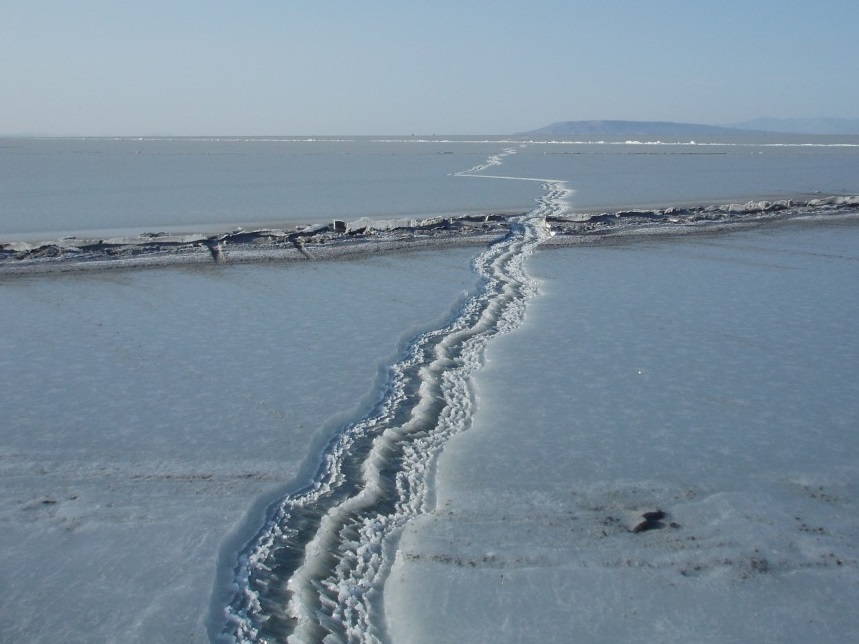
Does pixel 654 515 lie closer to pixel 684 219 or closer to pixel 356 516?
pixel 356 516

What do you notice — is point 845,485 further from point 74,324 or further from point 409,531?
point 74,324

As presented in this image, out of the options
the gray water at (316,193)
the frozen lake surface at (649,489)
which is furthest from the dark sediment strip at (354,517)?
the gray water at (316,193)

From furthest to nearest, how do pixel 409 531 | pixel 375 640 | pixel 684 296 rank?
pixel 684 296
pixel 409 531
pixel 375 640

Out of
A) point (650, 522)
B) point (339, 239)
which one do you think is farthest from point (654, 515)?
point (339, 239)

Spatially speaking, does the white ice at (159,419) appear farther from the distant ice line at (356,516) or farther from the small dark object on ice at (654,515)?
the small dark object on ice at (654,515)

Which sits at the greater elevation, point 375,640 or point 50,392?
point 50,392

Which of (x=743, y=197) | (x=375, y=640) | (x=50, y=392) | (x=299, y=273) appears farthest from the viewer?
(x=743, y=197)

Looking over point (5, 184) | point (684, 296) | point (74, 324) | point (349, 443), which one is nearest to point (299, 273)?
point (74, 324)
